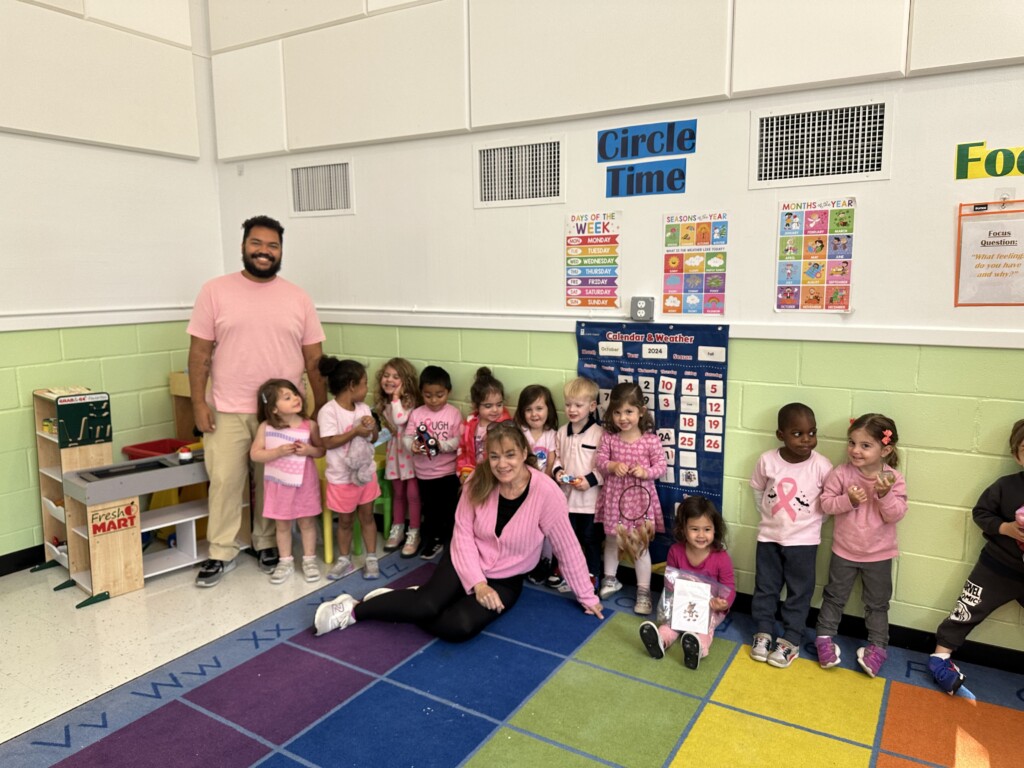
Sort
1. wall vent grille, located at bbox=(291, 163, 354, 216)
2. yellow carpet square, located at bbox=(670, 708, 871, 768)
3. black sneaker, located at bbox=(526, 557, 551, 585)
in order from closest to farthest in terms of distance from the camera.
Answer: yellow carpet square, located at bbox=(670, 708, 871, 768) → black sneaker, located at bbox=(526, 557, 551, 585) → wall vent grille, located at bbox=(291, 163, 354, 216)

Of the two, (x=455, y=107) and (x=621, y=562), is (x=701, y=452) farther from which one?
(x=455, y=107)

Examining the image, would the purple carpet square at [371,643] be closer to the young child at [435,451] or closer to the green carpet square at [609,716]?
the green carpet square at [609,716]

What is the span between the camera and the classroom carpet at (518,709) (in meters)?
2.32

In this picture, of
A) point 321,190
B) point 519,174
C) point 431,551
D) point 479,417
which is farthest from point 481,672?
point 321,190

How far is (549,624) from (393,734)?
0.95m

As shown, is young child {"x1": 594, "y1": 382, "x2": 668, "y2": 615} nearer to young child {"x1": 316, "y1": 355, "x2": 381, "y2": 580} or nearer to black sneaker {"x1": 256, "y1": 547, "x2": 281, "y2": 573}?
young child {"x1": 316, "y1": 355, "x2": 381, "y2": 580}

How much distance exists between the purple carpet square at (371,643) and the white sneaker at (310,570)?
1.74ft

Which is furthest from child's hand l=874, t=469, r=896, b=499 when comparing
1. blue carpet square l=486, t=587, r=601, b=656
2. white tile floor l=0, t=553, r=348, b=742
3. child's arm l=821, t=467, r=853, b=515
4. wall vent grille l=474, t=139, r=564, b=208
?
white tile floor l=0, t=553, r=348, b=742

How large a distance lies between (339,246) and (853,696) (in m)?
3.48

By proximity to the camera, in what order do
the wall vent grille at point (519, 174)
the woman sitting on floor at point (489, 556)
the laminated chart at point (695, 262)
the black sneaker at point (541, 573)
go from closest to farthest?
the woman sitting on floor at point (489, 556)
the laminated chart at point (695, 262)
the wall vent grille at point (519, 174)
the black sneaker at point (541, 573)

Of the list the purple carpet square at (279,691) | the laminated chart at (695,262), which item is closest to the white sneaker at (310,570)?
the purple carpet square at (279,691)

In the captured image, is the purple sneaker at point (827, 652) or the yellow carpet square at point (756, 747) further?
the purple sneaker at point (827, 652)

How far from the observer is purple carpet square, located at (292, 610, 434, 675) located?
288 centimetres

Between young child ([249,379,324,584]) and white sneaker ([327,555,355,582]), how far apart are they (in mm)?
75
